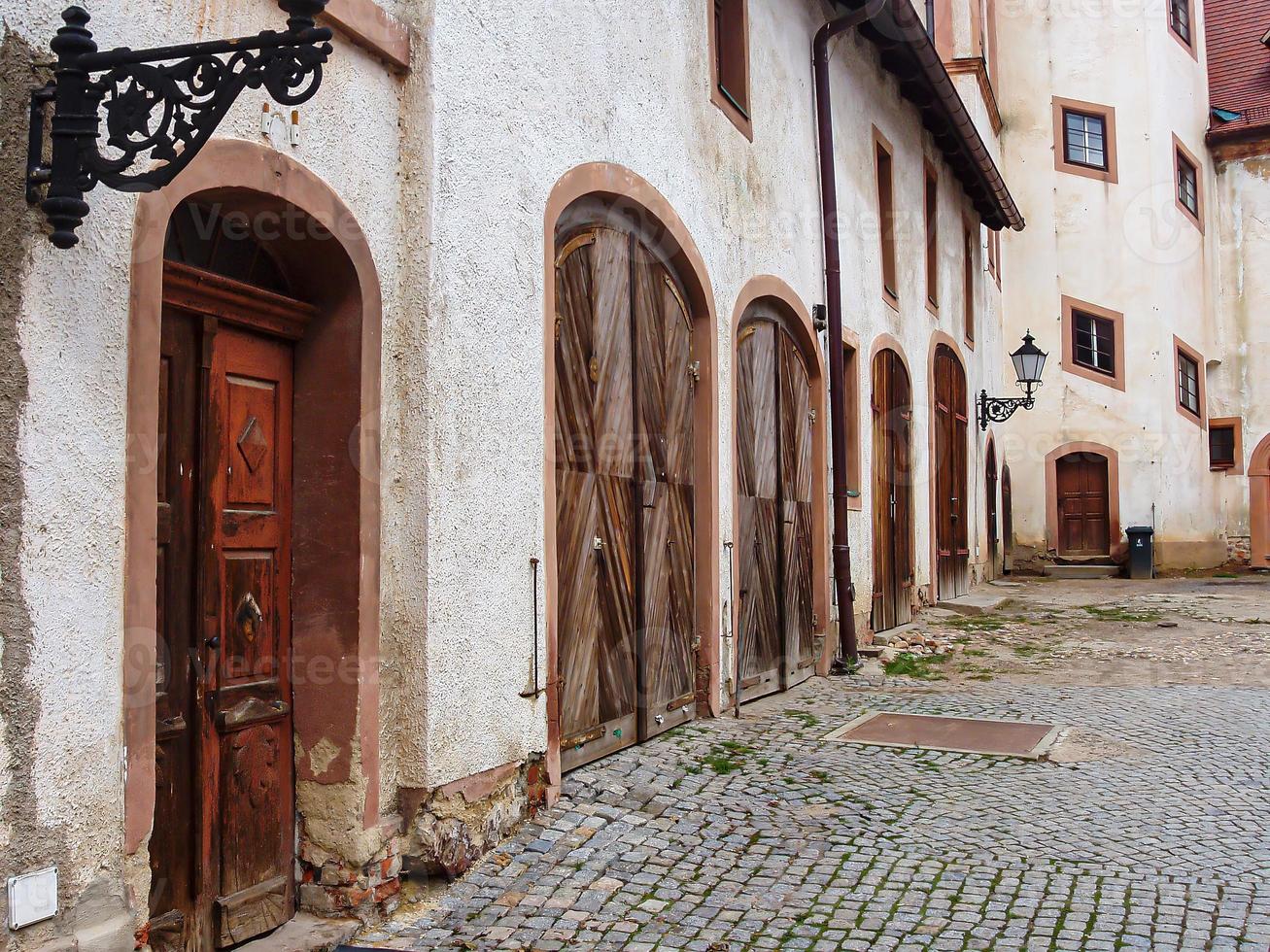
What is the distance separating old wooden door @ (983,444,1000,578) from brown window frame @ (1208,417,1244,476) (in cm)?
562

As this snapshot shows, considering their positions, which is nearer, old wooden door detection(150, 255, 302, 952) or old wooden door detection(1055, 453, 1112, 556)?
old wooden door detection(150, 255, 302, 952)

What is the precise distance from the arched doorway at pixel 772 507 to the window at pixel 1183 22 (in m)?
18.9

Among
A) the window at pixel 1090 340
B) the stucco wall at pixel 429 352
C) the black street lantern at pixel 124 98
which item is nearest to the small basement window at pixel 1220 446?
the window at pixel 1090 340

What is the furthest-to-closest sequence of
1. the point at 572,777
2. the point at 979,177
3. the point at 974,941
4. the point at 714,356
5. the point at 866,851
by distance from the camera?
the point at 979,177, the point at 714,356, the point at 572,777, the point at 866,851, the point at 974,941

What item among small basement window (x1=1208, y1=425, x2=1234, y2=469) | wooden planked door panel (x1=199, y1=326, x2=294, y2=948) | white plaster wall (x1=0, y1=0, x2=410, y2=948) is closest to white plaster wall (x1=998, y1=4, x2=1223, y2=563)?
small basement window (x1=1208, y1=425, x2=1234, y2=469)

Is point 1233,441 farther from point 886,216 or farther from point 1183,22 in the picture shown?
point 886,216

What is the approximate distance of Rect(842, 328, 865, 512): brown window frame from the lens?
11383mm

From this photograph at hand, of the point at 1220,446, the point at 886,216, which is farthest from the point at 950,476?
the point at 1220,446

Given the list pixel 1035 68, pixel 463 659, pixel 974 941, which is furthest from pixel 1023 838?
pixel 1035 68

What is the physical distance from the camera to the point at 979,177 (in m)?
17.7

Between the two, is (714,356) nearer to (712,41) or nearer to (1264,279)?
(712,41)

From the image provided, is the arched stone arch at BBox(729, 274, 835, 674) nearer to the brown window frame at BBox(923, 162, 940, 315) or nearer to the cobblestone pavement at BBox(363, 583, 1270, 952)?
the cobblestone pavement at BBox(363, 583, 1270, 952)

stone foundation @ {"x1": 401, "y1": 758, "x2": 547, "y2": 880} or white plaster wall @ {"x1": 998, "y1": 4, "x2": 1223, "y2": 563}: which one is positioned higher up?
white plaster wall @ {"x1": 998, "y1": 4, "x2": 1223, "y2": 563}

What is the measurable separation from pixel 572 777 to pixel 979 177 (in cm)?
1416
